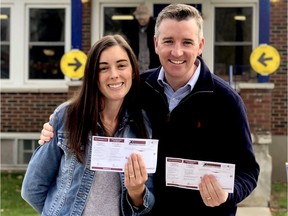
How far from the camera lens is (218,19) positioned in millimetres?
10086

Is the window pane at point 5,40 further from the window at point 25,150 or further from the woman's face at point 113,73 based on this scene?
the woman's face at point 113,73

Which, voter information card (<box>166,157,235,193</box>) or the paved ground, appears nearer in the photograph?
voter information card (<box>166,157,235,193</box>)

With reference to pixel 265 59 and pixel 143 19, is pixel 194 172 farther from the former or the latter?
pixel 265 59

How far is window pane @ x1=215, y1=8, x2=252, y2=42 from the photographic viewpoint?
10039 mm

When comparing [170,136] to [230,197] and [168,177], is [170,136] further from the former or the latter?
[230,197]

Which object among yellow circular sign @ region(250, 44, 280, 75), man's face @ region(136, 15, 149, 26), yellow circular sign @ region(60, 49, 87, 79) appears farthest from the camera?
yellow circular sign @ region(60, 49, 87, 79)

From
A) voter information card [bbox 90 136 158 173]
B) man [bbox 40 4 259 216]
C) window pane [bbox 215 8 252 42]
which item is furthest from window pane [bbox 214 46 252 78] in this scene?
voter information card [bbox 90 136 158 173]

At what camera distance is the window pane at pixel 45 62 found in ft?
34.5

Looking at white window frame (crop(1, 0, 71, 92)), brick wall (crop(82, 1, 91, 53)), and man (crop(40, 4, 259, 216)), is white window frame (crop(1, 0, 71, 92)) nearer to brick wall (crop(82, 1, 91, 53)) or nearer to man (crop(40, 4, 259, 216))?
brick wall (crop(82, 1, 91, 53))

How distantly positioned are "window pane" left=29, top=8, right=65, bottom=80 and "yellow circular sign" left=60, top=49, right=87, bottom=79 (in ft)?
7.21

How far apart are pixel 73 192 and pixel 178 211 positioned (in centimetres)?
54

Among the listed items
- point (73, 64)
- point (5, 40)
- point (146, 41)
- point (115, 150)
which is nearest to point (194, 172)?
point (115, 150)

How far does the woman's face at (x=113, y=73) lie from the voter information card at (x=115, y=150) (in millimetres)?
226

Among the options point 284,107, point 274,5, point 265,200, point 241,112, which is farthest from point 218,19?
point 241,112
